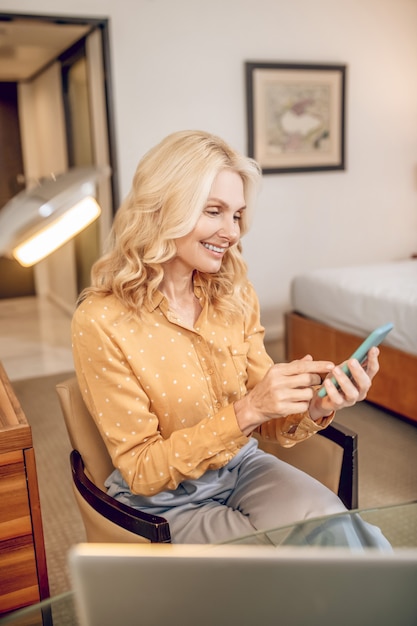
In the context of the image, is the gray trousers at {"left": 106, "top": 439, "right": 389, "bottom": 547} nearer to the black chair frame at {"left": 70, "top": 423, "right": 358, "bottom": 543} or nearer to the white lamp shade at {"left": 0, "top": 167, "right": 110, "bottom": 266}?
the black chair frame at {"left": 70, "top": 423, "right": 358, "bottom": 543}

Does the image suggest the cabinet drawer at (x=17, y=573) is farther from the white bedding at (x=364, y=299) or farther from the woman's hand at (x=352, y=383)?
the white bedding at (x=364, y=299)

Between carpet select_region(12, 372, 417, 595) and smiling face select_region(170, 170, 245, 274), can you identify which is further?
carpet select_region(12, 372, 417, 595)

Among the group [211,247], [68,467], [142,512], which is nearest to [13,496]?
[142,512]

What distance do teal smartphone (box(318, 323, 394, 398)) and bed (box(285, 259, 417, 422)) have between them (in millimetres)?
1761

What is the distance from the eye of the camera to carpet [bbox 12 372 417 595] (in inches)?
85.0

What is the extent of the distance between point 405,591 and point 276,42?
4337 mm

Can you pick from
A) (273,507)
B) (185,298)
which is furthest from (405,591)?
(185,298)

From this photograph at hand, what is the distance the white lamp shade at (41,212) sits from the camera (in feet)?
2.52

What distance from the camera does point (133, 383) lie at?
1.33m

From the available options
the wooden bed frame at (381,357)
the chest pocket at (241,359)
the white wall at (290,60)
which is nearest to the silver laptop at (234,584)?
the chest pocket at (241,359)

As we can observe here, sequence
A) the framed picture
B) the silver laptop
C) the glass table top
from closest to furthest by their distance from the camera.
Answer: the silver laptop < the glass table top < the framed picture

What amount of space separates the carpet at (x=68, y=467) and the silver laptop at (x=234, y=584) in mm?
Result: 1360

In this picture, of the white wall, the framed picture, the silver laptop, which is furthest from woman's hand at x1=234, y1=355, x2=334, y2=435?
the framed picture

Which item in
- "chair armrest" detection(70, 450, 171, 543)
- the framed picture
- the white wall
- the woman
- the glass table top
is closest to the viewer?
the glass table top
